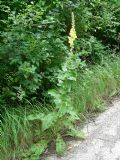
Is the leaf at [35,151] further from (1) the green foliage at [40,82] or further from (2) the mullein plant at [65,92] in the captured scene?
(2) the mullein plant at [65,92]

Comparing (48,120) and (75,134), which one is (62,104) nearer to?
(48,120)

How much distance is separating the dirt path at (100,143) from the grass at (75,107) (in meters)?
0.23

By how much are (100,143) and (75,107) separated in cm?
64

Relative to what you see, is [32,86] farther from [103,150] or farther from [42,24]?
[103,150]

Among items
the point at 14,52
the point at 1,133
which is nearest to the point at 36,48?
the point at 14,52

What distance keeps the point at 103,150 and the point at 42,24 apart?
1.62 metres

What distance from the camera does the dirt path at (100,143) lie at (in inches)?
141

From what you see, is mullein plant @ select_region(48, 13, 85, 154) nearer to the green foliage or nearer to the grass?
the green foliage

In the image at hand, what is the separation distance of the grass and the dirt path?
0.23 metres

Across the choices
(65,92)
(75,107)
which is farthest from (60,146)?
(75,107)

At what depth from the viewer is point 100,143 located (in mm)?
3809

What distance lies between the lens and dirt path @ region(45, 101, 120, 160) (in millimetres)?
3590

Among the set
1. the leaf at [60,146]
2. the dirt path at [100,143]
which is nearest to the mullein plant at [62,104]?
the leaf at [60,146]

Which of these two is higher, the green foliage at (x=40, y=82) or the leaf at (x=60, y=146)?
the green foliage at (x=40, y=82)
